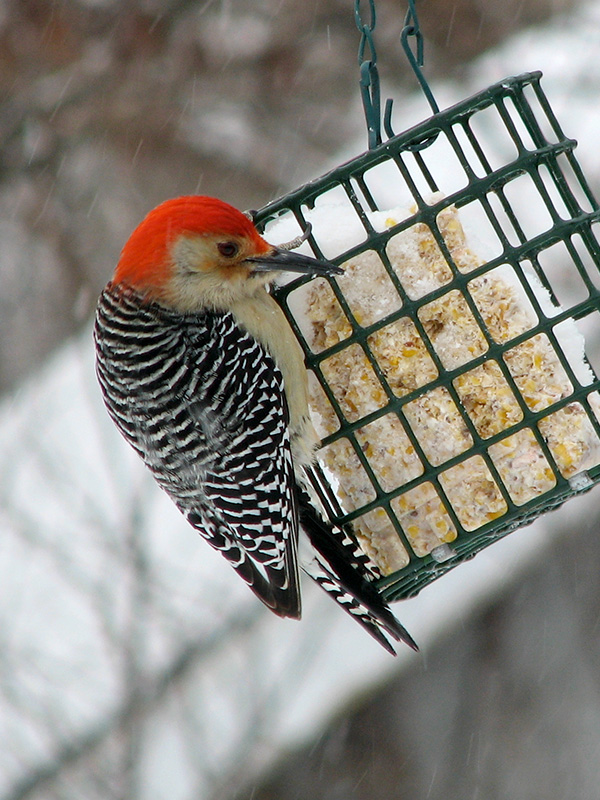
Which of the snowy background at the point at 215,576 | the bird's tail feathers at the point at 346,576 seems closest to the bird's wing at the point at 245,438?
the bird's tail feathers at the point at 346,576

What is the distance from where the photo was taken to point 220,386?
2732mm

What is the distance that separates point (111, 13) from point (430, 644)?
151 inches

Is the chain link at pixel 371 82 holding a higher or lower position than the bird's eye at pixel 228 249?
higher

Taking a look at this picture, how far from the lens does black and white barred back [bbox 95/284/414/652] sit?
8.94ft

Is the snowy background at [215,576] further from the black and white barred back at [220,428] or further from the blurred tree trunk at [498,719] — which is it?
the black and white barred back at [220,428]

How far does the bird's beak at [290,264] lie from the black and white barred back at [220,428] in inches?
7.9

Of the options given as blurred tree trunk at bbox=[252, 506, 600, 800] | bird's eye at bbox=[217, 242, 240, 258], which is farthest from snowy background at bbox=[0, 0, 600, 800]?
bird's eye at bbox=[217, 242, 240, 258]

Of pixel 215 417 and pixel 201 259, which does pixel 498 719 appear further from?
pixel 201 259

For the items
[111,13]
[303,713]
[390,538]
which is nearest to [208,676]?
[303,713]

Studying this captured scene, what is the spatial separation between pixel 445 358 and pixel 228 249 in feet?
2.24

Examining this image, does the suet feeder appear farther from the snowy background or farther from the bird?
the snowy background

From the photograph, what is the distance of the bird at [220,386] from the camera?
2.71 meters

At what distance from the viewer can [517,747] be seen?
16.6 ft

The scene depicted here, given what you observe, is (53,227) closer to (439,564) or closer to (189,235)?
(189,235)
